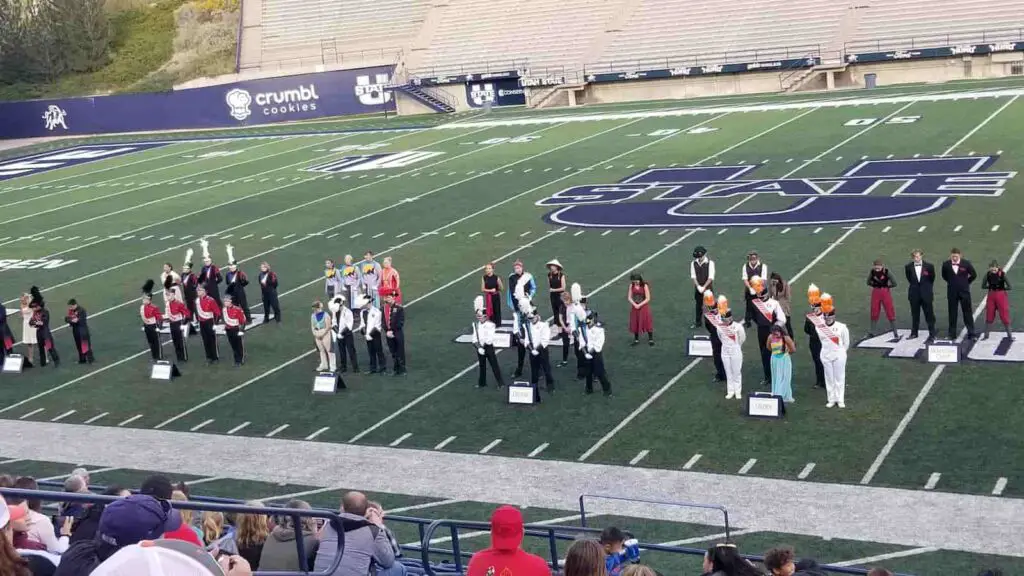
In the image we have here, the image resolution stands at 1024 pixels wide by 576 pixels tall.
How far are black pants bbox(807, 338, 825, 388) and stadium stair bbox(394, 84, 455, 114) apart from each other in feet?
144

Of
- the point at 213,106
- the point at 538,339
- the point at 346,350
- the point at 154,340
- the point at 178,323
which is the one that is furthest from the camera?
the point at 213,106

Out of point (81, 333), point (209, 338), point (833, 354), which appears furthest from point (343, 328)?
point (833, 354)

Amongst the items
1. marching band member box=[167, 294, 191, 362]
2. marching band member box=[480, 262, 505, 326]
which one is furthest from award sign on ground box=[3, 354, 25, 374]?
marching band member box=[480, 262, 505, 326]

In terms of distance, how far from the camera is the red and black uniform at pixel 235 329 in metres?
20.3

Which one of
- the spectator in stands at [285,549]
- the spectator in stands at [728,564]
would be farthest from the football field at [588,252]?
the spectator in stands at [285,549]

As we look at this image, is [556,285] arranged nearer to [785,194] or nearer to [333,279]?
[333,279]

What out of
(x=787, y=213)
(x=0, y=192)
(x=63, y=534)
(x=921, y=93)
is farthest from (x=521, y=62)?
(x=63, y=534)

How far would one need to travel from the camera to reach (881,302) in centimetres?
1853

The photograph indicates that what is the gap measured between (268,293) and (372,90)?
130 feet

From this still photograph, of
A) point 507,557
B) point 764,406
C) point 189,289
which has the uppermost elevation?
point 507,557

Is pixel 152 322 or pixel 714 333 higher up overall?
pixel 152 322

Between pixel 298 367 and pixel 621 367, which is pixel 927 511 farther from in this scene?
pixel 298 367

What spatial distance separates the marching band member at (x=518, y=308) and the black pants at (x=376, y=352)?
1.89 metres

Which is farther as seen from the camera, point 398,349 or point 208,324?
point 208,324
